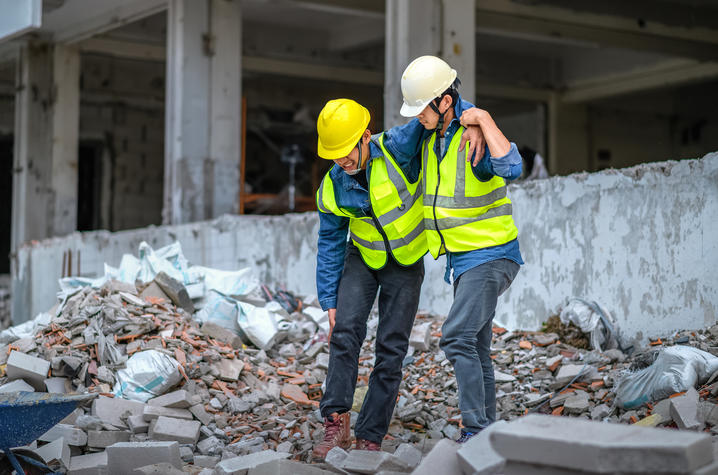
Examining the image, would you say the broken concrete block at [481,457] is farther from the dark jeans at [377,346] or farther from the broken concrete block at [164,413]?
the broken concrete block at [164,413]

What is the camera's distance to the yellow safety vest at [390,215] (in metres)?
3.86

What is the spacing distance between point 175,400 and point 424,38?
468 cm

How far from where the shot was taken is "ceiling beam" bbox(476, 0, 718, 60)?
11141 millimetres

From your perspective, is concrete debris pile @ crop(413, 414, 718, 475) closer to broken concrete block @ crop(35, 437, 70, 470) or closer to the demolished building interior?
the demolished building interior

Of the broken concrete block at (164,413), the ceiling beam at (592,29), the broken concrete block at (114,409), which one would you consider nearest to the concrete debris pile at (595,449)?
the broken concrete block at (164,413)

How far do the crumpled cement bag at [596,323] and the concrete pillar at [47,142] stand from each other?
9.68 m

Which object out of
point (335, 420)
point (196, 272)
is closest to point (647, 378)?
point (335, 420)

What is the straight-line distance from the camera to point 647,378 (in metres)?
4.35

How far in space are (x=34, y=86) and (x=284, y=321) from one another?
8.69 metres

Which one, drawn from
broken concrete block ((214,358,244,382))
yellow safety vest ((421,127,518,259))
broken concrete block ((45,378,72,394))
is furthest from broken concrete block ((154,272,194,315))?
yellow safety vest ((421,127,518,259))

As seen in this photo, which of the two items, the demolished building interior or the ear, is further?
the demolished building interior

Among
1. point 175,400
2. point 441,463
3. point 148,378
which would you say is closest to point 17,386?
point 148,378

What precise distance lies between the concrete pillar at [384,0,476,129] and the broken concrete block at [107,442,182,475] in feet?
14.8

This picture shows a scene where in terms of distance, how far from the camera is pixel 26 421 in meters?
3.78
